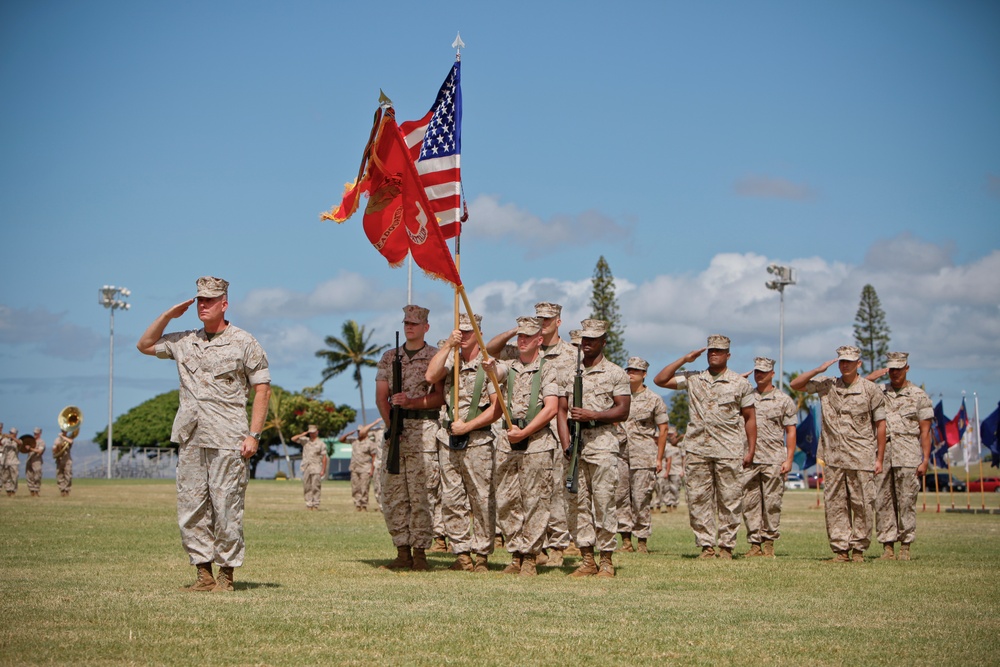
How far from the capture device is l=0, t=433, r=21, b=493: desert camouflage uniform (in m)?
37.9

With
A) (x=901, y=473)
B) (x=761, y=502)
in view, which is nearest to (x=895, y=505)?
(x=901, y=473)

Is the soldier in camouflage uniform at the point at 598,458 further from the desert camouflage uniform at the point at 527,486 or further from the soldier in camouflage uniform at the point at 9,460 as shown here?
the soldier in camouflage uniform at the point at 9,460

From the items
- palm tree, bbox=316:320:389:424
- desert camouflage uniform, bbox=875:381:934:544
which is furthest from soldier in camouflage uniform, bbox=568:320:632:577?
palm tree, bbox=316:320:389:424

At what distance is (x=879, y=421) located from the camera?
15.2 metres

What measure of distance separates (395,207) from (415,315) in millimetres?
1199

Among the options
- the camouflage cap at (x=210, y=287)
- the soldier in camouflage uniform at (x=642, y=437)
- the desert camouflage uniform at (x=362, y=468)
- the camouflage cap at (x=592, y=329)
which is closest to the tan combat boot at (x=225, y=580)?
the camouflage cap at (x=210, y=287)

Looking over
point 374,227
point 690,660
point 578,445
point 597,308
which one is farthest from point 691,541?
point 597,308

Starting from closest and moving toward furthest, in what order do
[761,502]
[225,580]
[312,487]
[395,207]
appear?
[225,580]
[395,207]
[761,502]
[312,487]

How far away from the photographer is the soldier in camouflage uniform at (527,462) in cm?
1251

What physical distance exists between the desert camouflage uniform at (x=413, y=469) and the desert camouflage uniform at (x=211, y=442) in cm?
267

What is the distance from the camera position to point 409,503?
13.2m

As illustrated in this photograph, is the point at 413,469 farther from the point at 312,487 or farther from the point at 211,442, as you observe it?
the point at 312,487

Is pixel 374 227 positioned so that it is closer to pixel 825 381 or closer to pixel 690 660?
pixel 825 381

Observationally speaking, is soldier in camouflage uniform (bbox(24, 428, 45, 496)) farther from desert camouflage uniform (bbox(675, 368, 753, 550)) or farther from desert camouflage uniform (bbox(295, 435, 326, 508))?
desert camouflage uniform (bbox(675, 368, 753, 550))
